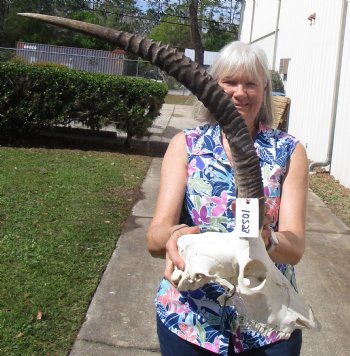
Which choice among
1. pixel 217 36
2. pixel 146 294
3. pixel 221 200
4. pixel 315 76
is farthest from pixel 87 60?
pixel 217 36

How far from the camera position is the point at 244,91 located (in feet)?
6.86

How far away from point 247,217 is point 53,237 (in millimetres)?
4144

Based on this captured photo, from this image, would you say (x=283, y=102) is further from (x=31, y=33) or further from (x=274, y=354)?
(x=31, y=33)

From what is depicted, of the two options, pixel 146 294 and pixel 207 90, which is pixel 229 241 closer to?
pixel 207 90

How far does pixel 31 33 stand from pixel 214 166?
60.3 meters

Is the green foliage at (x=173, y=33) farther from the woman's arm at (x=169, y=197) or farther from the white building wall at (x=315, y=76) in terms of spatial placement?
the woman's arm at (x=169, y=197)

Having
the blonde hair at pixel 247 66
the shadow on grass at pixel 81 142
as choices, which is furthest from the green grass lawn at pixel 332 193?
the blonde hair at pixel 247 66

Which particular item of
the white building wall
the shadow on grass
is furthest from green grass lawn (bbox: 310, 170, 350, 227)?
the shadow on grass

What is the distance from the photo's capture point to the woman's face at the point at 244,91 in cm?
208

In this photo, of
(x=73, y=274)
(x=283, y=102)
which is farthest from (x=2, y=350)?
(x=283, y=102)

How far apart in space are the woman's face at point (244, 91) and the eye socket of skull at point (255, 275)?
2.15ft

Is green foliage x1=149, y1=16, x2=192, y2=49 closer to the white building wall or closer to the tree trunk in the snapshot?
the tree trunk

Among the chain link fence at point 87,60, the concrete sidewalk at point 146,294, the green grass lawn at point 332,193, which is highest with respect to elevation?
the chain link fence at point 87,60

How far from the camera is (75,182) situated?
765 cm
